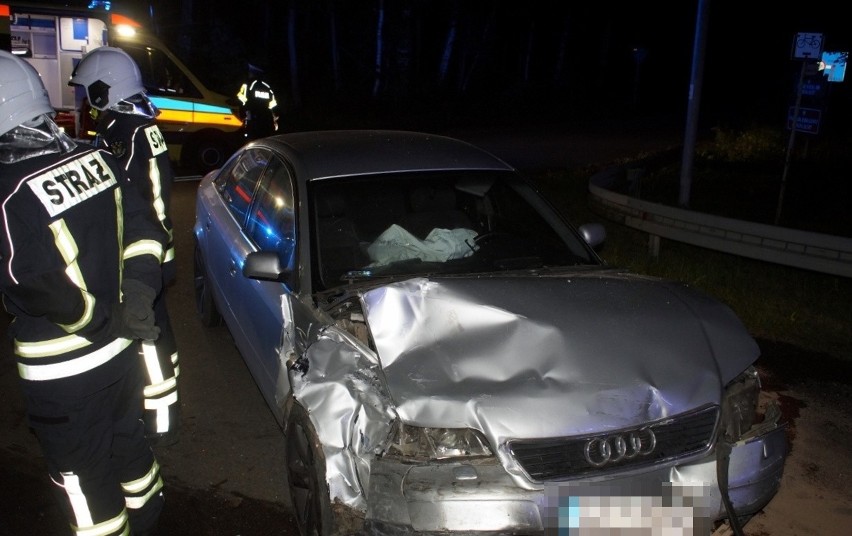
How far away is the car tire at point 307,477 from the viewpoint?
2951mm

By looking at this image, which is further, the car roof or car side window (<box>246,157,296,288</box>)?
the car roof

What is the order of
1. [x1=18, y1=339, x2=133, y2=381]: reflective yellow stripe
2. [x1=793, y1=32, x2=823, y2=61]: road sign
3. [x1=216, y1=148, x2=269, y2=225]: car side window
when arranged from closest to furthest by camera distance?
[x1=18, y1=339, x2=133, y2=381]: reflective yellow stripe
[x1=216, y1=148, x2=269, y2=225]: car side window
[x1=793, y1=32, x2=823, y2=61]: road sign

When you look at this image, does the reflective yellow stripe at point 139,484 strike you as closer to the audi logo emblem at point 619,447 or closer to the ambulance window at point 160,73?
the audi logo emblem at point 619,447

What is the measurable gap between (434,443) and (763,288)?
555cm

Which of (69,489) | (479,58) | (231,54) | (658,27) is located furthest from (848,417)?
(658,27)

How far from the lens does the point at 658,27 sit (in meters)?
53.7

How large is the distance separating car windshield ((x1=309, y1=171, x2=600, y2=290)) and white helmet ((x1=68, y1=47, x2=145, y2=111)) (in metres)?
1.31

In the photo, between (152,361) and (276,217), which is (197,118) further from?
(152,361)

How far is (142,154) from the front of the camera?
445cm

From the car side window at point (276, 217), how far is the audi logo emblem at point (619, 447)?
170cm

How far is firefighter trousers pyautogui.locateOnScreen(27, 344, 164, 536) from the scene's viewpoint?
2898mm

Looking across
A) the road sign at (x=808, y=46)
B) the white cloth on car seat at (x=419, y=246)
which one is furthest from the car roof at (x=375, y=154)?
the road sign at (x=808, y=46)

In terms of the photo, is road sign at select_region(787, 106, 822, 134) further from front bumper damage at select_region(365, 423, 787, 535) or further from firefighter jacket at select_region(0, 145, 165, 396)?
firefighter jacket at select_region(0, 145, 165, 396)

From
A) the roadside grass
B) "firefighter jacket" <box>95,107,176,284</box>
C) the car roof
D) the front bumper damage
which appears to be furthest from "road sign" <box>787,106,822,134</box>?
the front bumper damage
